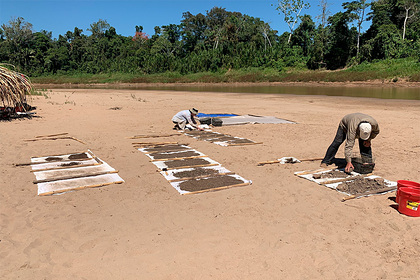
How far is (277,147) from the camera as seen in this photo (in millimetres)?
8047

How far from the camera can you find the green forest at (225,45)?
37469mm

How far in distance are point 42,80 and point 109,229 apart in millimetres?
52388

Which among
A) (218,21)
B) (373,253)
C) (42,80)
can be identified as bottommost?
(373,253)

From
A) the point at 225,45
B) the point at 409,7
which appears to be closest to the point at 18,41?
the point at 225,45

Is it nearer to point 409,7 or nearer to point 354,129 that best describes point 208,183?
point 354,129

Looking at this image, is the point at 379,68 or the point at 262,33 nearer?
the point at 379,68

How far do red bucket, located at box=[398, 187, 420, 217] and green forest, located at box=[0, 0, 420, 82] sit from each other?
33.0m

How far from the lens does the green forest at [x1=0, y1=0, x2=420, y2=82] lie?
37469 millimetres

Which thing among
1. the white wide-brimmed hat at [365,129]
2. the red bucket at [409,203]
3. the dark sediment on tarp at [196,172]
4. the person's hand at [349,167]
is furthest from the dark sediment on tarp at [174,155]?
the red bucket at [409,203]

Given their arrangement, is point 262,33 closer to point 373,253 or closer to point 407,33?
point 407,33

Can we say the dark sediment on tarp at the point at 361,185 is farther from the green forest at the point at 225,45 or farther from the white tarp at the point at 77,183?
A: the green forest at the point at 225,45

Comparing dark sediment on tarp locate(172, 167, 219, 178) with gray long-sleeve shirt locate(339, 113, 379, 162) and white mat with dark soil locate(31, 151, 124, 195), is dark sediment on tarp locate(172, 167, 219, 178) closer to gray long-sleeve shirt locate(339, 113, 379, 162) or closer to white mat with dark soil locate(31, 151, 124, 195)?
white mat with dark soil locate(31, 151, 124, 195)

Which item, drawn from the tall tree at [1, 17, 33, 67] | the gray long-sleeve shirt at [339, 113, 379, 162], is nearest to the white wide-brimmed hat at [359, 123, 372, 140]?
the gray long-sleeve shirt at [339, 113, 379, 162]

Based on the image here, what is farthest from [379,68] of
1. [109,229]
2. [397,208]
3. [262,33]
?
[109,229]
